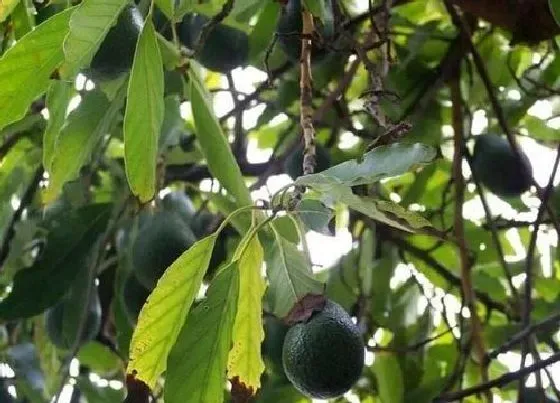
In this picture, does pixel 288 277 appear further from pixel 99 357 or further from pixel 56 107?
pixel 99 357

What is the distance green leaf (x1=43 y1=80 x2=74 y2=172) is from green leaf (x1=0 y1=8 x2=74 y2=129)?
6 centimetres

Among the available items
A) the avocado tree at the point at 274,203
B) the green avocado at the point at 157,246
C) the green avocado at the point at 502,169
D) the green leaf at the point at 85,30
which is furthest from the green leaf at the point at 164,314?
the green avocado at the point at 502,169

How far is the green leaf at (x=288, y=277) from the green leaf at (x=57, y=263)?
32 centimetres

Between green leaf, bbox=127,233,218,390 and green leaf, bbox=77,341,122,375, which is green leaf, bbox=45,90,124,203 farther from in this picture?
green leaf, bbox=77,341,122,375

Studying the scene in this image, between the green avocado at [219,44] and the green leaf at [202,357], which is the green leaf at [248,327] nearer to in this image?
the green leaf at [202,357]

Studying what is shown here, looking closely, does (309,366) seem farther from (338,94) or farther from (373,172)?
(338,94)

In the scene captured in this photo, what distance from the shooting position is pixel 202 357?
590mm

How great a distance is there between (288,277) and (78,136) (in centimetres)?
22

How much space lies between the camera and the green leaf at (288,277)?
0.67 meters

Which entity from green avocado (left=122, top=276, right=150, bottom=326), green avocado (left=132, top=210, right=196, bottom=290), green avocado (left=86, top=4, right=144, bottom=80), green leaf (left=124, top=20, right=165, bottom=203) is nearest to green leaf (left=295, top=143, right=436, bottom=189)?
green leaf (left=124, top=20, right=165, bottom=203)

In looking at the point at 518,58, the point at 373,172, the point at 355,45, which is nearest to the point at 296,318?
the point at 373,172

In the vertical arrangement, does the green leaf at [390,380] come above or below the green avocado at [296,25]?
below

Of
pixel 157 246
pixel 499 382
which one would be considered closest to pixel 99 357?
pixel 157 246

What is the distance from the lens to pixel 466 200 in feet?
4.08
